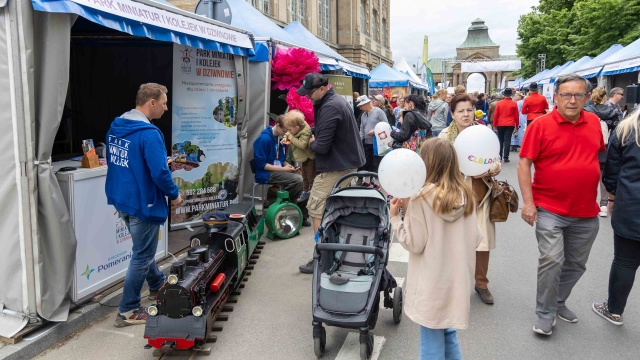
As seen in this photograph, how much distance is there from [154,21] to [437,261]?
11.5 ft

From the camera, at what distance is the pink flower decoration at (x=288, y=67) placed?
8.38 meters

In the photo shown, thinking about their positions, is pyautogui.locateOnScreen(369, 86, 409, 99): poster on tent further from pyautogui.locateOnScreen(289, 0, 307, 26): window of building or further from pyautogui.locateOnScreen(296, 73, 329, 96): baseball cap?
pyautogui.locateOnScreen(296, 73, 329, 96): baseball cap

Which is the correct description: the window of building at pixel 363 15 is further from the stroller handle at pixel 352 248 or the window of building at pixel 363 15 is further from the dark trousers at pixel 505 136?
the stroller handle at pixel 352 248

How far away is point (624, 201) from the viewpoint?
3803 millimetres

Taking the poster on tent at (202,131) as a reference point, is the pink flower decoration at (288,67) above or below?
above

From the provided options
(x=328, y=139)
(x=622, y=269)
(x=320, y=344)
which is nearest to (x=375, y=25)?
(x=328, y=139)

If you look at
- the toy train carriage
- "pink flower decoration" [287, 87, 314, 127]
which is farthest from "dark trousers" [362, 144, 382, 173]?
the toy train carriage

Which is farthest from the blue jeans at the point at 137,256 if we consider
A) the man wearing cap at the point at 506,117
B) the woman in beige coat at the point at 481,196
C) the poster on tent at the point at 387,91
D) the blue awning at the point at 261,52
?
the poster on tent at the point at 387,91

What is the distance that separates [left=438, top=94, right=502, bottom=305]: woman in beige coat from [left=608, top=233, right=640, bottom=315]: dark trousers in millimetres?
934

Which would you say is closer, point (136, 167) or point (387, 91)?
point (136, 167)

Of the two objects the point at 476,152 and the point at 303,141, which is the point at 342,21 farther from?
the point at 476,152

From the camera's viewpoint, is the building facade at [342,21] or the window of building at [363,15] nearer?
the building facade at [342,21]

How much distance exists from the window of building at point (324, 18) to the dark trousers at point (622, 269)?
96.2ft

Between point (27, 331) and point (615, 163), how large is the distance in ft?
15.2
